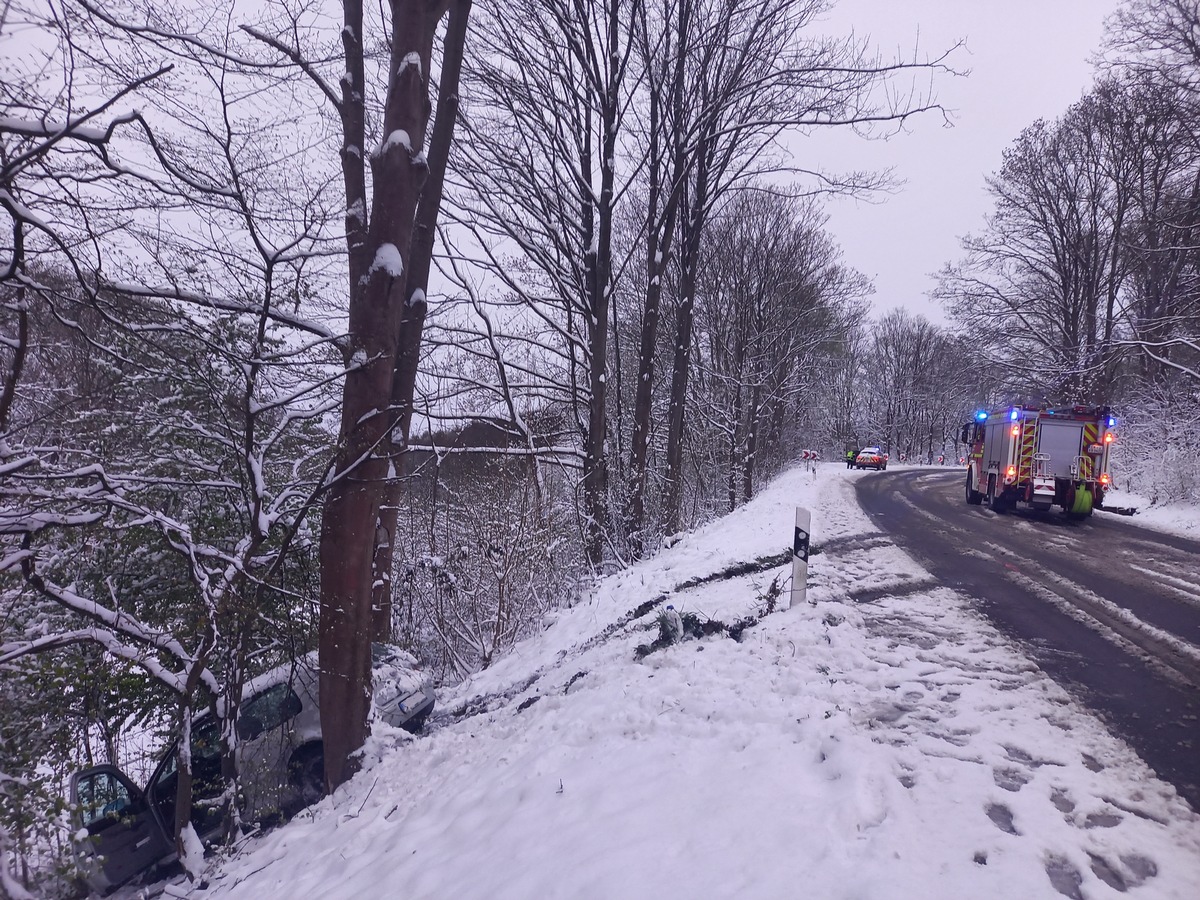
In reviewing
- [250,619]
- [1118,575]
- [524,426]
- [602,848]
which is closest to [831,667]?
[602,848]

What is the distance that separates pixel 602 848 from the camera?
11.3ft

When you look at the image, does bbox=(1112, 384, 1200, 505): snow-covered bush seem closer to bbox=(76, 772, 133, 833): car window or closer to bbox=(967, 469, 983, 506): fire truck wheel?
bbox=(967, 469, 983, 506): fire truck wheel

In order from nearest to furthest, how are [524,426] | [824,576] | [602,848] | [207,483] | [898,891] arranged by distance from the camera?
[898,891], [602,848], [207,483], [824,576], [524,426]

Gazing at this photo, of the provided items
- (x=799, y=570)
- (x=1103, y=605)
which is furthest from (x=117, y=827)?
(x=1103, y=605)

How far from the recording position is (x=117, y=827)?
6070 mm

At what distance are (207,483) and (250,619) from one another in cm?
115

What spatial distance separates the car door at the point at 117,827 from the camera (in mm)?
5164

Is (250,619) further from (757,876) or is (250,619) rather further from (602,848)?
(757,876)

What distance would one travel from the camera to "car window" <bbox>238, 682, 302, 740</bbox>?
703cm

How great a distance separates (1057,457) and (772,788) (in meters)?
15.2

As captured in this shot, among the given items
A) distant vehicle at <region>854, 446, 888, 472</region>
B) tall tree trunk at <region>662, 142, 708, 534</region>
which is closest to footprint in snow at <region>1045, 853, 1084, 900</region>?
tall tree trunk at <region>662, 142, 708, 534</region>

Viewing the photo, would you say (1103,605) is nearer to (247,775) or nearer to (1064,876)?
(1064,876)

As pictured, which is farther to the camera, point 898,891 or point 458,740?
point 458,740

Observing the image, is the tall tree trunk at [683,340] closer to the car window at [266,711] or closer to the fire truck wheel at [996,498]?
the fire truck wheel at [996,498]
